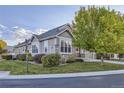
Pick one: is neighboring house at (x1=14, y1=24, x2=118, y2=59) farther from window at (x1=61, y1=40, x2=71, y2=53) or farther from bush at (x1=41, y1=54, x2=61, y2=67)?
bush at (x1=41, y1=54, x2=61, y2=67)

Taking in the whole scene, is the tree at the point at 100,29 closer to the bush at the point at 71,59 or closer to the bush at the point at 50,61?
the bush at the point at 71,59

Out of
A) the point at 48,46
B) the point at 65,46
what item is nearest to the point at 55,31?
the point at 65,46

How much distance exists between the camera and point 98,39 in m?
24.9

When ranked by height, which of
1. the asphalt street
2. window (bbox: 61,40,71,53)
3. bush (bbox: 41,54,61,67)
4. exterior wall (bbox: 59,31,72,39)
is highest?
exterior wall (bbox: 59,31,72,39)

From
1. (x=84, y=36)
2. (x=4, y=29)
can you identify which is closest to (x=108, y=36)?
(x=84, y=36)

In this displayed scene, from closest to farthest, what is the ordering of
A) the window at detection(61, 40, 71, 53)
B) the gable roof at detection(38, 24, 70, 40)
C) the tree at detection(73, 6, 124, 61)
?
the tree at detection(73, 6, 124, 61), the gable roof at detection(38, 24, 70, 40), the window at detection(61, 40, 71, 53)

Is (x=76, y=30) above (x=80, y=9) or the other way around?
the other way around

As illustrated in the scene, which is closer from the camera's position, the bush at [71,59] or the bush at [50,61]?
the bush at [50,61]

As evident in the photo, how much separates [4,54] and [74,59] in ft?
36.5

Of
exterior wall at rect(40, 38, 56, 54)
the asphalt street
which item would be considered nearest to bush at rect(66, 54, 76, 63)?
exterior wall at rect(40, 38, 56, 54)

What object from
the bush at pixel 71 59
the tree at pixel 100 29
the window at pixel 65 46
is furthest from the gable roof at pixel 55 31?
the bush at pixel 71 59
